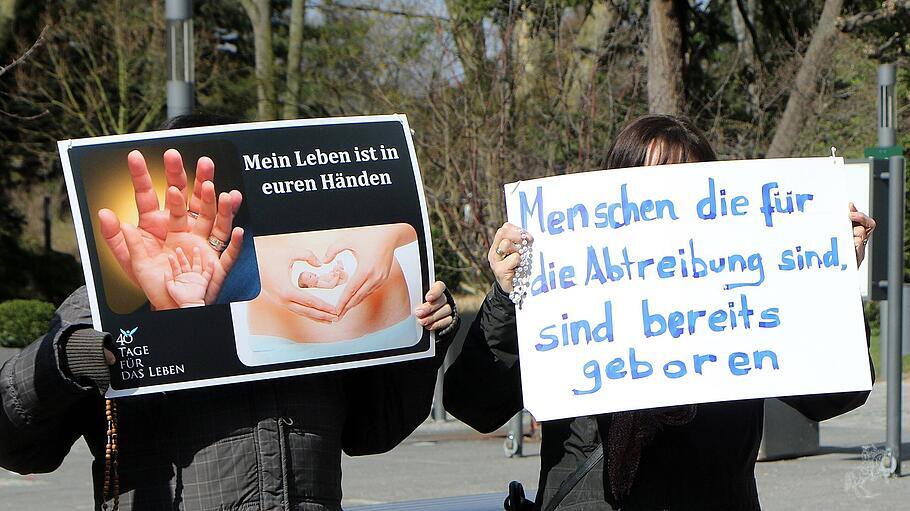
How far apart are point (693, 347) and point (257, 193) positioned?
102 cm

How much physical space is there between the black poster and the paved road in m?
4.43

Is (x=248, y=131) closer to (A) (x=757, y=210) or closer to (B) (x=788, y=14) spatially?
(A) (x=757, y=210)

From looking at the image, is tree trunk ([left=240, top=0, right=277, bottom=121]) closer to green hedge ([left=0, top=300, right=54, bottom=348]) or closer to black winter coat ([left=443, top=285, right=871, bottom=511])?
green hedge ([left=0, top=300, right=54, bottom=348])

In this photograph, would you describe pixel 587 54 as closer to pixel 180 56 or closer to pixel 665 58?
pixel 665 58

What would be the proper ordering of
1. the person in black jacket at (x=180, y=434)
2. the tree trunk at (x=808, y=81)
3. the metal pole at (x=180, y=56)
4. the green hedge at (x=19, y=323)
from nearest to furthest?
the person in black jacket at (x=180, y=434)
the metal pole at (x=180, y=56)
the green hedge at (x=19, y=323)
the tree trunk at (x=808, y=81)

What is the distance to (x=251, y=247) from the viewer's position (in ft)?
9.36

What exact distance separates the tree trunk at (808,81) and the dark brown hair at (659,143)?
575 inches

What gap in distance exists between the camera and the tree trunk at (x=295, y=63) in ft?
71.1

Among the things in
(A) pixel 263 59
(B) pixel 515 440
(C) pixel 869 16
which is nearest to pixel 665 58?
(C) pixel 869 16

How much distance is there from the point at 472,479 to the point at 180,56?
374 cm

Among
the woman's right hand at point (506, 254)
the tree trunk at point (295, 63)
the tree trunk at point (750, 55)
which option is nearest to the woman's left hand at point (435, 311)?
the woman's right hand at point (506, 254)

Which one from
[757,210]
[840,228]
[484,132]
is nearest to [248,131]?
[757,210]

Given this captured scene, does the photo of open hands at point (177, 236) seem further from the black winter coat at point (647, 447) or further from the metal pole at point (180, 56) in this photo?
the metal pole at point (180, 56)

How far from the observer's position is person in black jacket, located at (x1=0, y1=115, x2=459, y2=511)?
2.60 m
